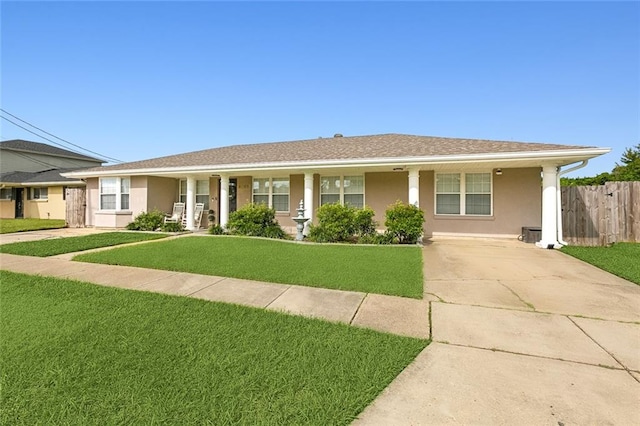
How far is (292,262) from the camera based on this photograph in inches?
250

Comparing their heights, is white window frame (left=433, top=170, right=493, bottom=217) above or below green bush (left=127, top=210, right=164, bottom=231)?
above

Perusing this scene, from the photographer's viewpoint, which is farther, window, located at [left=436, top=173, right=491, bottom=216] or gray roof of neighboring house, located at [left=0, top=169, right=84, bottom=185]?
gray roof of neighboring house, located at [left=0, top=169, right=84, bottom=185]

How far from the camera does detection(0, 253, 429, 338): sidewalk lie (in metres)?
3.41

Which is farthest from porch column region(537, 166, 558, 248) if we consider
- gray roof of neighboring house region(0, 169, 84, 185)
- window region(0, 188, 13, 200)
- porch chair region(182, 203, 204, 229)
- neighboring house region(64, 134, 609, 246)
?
window region(0, 188, 13, 200)

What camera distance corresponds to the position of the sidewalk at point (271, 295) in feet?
11.2

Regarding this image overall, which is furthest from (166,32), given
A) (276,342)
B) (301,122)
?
(276,342)

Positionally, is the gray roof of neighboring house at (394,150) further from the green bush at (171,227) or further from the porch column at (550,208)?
the green bush at (171,227)

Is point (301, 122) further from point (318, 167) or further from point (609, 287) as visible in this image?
point (609, 287)

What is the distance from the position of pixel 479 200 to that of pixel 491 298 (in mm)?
7365

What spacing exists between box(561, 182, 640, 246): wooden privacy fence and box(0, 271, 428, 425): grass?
9702 millimetres

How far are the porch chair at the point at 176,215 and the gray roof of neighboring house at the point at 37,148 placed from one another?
23101 mm

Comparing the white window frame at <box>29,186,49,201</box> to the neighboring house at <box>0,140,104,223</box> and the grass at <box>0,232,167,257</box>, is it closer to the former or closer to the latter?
the neighboring house at <box>0,140,104,223</box>

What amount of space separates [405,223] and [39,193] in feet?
84.3

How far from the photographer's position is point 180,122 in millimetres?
19531
